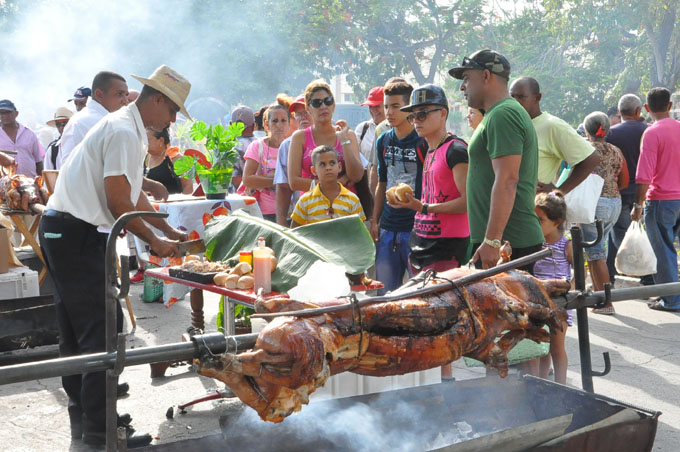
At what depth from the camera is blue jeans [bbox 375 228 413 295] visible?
→ 509cm

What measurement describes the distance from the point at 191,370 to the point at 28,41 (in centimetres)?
2568

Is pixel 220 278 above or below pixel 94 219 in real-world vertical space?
below

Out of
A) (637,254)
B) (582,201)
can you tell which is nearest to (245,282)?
(582,201)

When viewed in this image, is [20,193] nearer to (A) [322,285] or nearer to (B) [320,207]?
(B) [320,207]

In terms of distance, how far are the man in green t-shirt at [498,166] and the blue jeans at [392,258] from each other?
1.07 metres

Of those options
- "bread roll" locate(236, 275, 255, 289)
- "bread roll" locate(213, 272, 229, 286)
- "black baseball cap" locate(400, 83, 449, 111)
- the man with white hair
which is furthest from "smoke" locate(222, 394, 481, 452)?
the man with white hair

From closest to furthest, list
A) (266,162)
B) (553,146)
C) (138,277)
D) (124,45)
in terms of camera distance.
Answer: (553,146) < (266,162) < (138,277) < (124,45)

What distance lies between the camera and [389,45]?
108 ft

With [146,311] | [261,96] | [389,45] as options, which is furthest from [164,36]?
[146,311]

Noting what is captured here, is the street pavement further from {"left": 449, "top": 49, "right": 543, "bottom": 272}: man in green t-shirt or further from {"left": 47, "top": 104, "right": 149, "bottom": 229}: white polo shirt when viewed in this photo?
{"left": 449, "top": 49, "right": 543, "bottom": 272}: man in green t-shirt

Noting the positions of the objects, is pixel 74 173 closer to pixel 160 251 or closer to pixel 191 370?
pixel 160 251

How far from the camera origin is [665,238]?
280 inches

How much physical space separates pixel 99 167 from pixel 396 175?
2283 mm

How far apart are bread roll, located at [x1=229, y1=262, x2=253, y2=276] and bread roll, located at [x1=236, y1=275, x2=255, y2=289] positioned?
48mm
